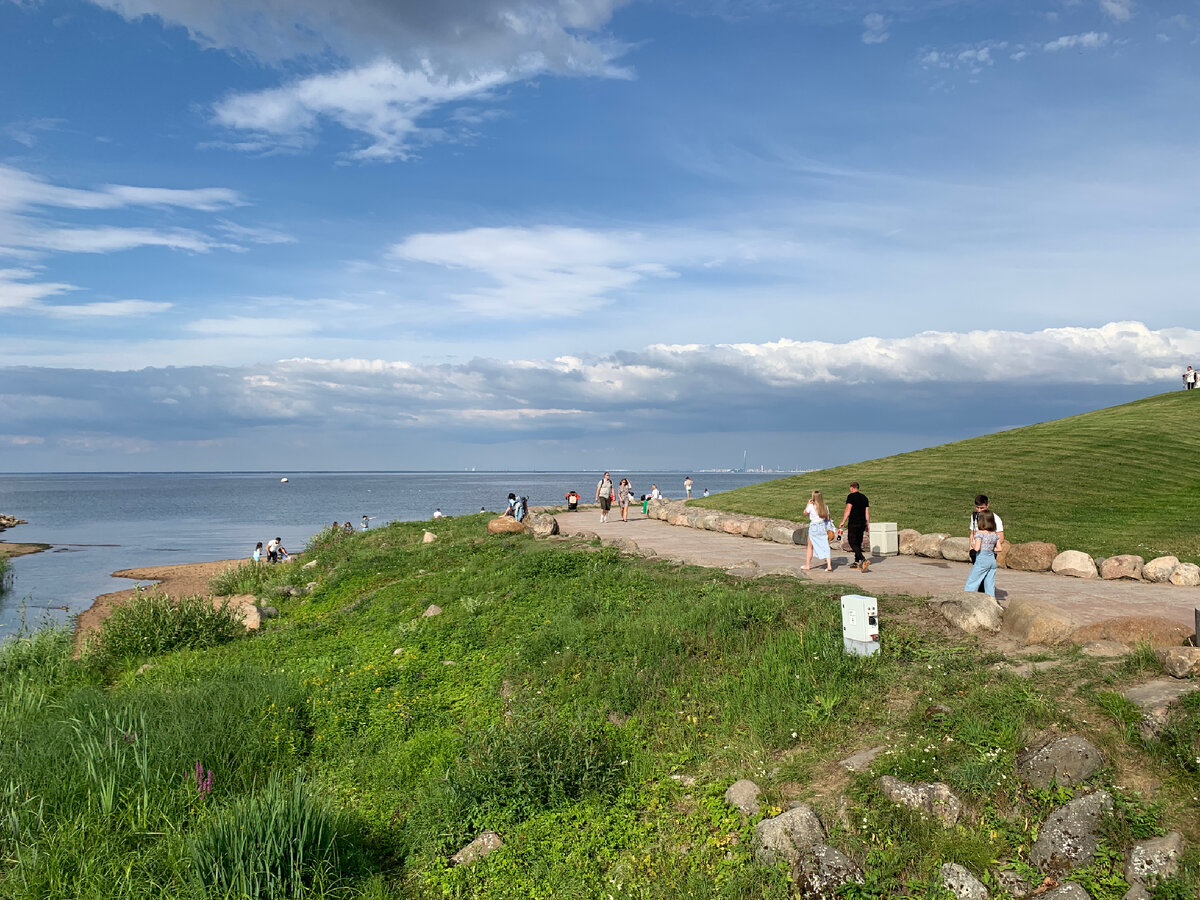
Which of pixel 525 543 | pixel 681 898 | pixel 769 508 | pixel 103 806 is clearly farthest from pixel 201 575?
pixel 681 898

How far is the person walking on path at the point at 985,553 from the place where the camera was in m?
12.9

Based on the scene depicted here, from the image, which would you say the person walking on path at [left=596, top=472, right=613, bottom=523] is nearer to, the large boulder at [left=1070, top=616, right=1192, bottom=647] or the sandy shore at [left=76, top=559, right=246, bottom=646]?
the sandy shore at [left=76, top=559, right=246, bottom=646]

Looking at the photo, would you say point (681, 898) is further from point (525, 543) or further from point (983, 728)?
point (525, 543)

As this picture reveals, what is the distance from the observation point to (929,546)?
1919cm

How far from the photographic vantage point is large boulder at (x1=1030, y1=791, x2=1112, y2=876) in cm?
666

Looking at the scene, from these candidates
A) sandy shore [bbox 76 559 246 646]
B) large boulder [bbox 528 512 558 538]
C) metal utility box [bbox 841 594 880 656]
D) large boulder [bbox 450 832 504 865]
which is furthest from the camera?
sandy shore [bbox 76 559 246 646]

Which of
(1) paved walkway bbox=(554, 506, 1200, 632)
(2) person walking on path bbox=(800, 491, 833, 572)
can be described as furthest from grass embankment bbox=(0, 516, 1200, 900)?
(2) person walking on path bbox=(800, 491, 833, 572)

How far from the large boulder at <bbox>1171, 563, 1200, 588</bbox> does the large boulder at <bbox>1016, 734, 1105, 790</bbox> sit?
9.36 m

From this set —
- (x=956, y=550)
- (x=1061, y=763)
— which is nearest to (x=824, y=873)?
(x=1061, y=763)

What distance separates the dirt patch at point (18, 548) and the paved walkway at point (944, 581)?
55558mm

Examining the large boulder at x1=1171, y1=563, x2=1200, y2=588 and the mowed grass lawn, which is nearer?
the large boulder at x1=1171, y1=563, x2=1200, y2=588

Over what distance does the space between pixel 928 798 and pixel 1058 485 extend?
24183 mm

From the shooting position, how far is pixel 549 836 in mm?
8375

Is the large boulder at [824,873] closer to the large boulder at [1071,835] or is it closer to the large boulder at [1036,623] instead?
the large boulder at [1071,835]
